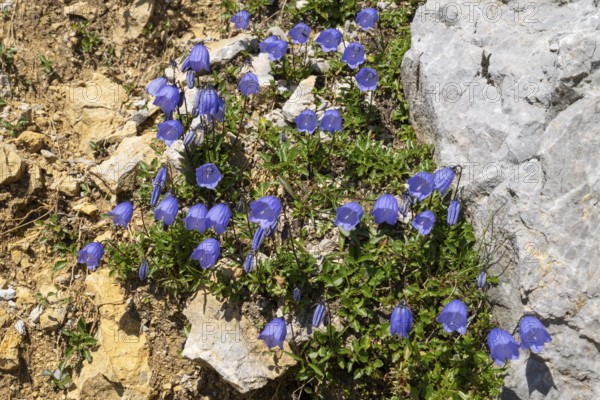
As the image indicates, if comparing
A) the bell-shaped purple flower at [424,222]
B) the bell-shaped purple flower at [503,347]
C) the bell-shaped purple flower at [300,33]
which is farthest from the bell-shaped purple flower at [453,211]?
the bell-shaped purple flower at [300,33]

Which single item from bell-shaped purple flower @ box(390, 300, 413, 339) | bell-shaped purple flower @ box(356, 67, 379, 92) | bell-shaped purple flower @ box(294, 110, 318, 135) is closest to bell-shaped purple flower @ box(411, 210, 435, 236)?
bell-shaped purple flower @ box(390, 300, 413, 339)

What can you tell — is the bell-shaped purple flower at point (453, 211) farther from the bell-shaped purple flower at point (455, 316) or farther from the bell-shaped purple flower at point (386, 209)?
the bell-shaped purple flower at point (455, 316)

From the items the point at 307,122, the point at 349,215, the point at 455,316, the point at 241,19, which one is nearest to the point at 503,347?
the point at 455,316

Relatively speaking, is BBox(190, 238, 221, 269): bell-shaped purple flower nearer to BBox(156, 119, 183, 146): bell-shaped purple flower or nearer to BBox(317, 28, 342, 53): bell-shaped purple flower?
BBox(156, 119, 183, 146): bell-shaped purple flower

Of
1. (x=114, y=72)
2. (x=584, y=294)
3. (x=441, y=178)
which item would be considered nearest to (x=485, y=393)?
(x=584, y=294)

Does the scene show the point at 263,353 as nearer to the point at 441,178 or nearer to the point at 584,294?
the point at 441,178

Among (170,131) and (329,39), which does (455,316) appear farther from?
(329,39)
